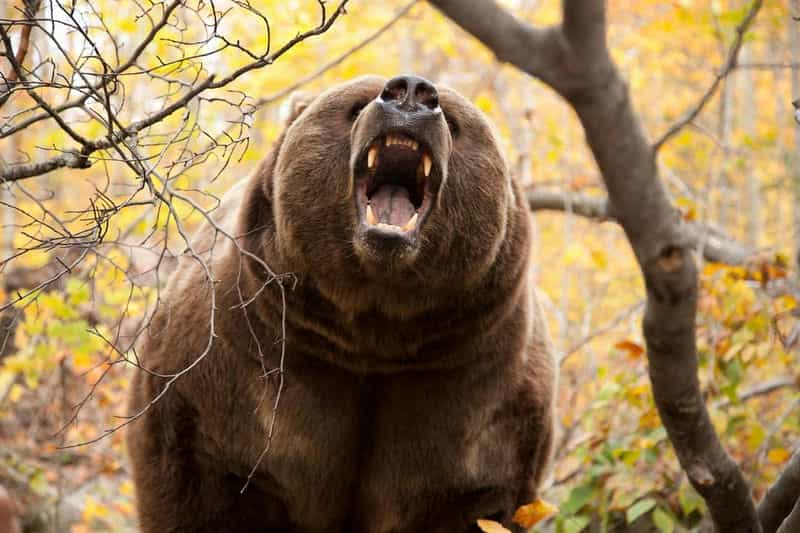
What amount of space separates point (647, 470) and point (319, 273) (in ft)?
7.70

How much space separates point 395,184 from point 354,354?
702mm

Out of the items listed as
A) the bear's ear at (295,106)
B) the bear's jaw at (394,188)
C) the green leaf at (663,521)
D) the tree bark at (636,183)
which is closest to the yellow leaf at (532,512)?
the tree bark at (636,183)

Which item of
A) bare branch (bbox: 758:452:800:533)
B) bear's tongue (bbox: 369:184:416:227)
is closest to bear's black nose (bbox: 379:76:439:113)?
bear's tongue (bbox: 369:184:416:227)

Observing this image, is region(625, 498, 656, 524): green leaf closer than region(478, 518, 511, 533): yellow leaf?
No

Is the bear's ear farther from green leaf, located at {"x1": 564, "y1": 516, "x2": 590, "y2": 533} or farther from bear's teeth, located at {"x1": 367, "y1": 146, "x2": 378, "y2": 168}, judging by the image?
green leaf, located at {"x1": 564, "y1": 516, "x2": 590, "y2": 533}

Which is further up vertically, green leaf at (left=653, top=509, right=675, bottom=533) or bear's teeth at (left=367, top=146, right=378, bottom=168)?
bear's teeth at (left=367, top=146, right=378, bottom=168)

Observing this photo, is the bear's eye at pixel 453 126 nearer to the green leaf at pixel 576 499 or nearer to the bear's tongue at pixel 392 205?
the bear's tongue at pixel 392 205

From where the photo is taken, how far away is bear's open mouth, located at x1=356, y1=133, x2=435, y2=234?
12.4 ft

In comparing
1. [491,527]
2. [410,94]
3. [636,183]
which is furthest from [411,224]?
[636,183]

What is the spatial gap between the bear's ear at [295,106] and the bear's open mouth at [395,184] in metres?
0.66

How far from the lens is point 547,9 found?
1308cm

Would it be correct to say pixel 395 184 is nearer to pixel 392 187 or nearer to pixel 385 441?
pixel 392 187

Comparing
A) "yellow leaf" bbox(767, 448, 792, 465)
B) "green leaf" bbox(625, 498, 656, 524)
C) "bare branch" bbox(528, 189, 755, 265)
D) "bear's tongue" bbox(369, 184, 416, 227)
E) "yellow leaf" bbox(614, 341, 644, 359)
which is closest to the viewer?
"bear's tongue" bbox(369, 184, 416, 227)

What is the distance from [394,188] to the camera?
3990 millimetres
